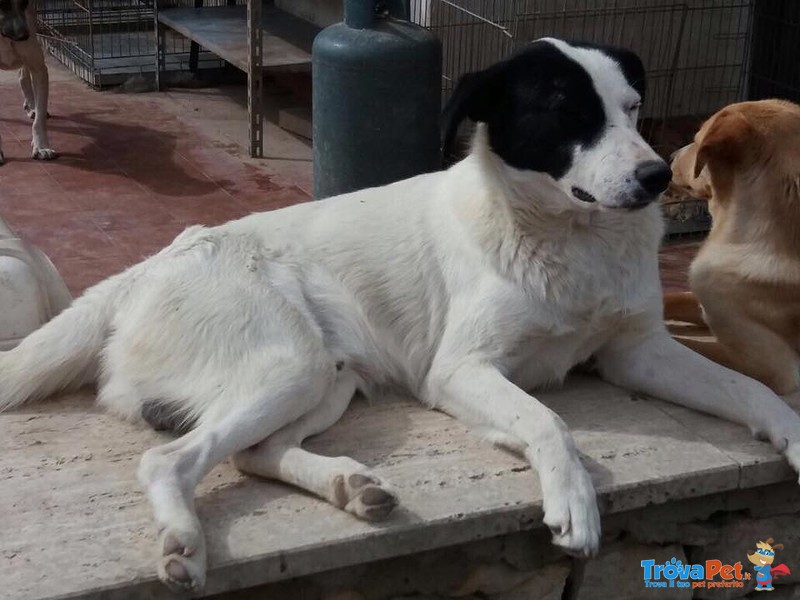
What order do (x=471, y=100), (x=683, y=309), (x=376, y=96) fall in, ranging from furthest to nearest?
(x=376, y=96)
(x=683, y=309)
(x=471, y=100)

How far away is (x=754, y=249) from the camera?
10.6 feet

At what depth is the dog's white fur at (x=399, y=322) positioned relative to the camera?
267cm

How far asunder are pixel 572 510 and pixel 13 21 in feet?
18.6

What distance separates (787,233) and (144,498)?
1.81m

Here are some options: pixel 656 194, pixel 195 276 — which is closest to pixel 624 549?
pixel 656 194

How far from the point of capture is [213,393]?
266 centimetres

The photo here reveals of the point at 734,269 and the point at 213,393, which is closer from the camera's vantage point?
the point at 213,393

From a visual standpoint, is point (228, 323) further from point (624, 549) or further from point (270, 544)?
point (624, 549)

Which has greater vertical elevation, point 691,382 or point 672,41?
point 672,41

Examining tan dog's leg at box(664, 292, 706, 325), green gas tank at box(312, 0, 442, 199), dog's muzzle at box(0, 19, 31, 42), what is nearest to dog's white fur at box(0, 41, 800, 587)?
tan dog's leg at box(664, 292, 706, 325)

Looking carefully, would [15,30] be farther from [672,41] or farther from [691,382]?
[691,382]

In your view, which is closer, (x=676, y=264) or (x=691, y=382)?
(x=691, y=382)

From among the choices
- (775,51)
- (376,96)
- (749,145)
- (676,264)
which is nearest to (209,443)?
(749,145)

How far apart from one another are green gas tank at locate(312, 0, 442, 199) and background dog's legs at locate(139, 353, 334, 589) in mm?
2019
